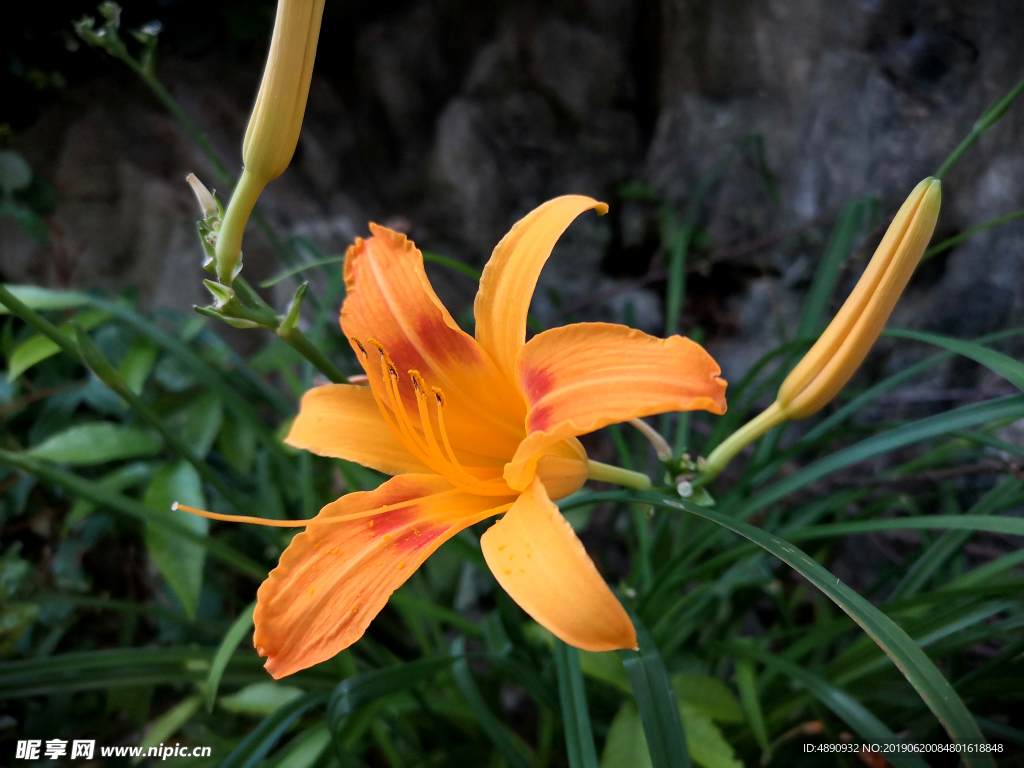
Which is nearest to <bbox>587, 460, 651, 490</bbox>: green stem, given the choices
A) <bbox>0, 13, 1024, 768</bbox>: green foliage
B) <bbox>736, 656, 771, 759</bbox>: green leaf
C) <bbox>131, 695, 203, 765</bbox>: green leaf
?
<bbox>0, 13, 1024, 768</bbox>: green foliage

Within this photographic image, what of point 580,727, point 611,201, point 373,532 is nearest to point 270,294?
point 611,201

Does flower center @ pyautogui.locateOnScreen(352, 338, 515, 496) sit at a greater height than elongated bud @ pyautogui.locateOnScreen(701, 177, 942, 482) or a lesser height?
A: lesser

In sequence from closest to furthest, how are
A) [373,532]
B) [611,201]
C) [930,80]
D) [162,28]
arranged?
[373,532] → [930,80] → [162,28] → [611,201]

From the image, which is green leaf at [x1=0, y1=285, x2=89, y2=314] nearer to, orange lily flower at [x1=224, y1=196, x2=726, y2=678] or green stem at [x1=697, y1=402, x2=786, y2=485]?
orange lily flower at [x1=224, y1=196, x2=726, y2=678]

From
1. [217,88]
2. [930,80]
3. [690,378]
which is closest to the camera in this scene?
[690,378]

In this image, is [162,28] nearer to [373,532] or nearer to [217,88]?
[217,88]

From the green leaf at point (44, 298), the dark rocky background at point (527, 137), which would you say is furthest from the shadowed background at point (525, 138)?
the green leaf at point (44, 298)

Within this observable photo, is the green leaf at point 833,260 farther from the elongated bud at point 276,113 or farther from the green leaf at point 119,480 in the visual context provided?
the green leaf at point 119,480
